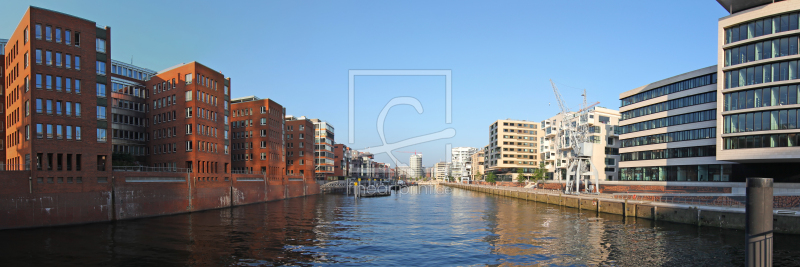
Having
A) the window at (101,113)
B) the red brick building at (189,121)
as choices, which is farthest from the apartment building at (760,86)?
the window at (101,113)

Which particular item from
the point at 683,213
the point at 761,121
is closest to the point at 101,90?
the point at 683,213

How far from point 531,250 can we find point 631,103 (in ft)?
247

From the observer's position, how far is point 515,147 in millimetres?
177500

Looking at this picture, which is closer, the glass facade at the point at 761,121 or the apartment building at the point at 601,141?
the glass facade at the point at 761,121

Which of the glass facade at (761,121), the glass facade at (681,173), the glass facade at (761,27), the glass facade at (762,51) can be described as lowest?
the glass facade at (681,173)

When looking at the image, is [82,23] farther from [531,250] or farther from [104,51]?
[531,250]

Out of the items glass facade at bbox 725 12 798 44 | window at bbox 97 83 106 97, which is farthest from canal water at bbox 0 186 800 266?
glass facade at bbox 725 12 798 44

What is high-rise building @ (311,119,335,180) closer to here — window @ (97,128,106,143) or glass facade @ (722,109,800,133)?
window @ (97,128,106,143)

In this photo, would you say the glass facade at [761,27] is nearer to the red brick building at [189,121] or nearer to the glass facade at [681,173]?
the glass facade at [681,173]

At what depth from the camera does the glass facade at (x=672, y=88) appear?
76.2 meters

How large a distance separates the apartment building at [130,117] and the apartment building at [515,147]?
129156mm

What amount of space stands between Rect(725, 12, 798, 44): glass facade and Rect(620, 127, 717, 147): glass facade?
1923 centimetres

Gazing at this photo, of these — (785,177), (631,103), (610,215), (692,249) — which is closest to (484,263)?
(692,249)

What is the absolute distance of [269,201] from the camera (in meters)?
94.4
